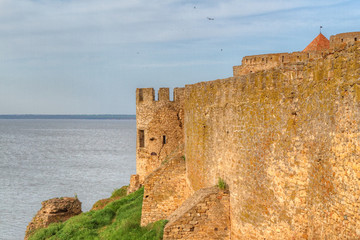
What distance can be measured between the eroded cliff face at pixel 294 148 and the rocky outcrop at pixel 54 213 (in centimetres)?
1397

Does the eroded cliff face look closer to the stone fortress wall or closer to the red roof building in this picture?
the stone fortress wall

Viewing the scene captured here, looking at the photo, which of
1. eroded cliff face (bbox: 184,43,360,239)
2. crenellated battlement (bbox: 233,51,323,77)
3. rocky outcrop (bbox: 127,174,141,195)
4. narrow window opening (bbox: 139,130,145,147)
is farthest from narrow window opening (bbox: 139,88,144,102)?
eroded cliff face (bbox: 184,43,360,239)

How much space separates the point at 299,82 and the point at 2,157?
78.4 metres

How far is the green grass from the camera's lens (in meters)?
14.8

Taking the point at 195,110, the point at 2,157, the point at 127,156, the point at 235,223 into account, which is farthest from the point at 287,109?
the point at 2,157

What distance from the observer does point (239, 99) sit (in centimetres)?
1003

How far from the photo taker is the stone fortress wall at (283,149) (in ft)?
18.9

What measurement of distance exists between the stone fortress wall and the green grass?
8.14 feet

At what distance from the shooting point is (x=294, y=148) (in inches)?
286

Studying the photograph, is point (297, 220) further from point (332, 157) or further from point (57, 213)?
point (57, 213)

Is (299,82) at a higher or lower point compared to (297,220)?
higher

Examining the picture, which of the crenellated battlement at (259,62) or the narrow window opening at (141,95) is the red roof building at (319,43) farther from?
the narrow window opening at (141,95)

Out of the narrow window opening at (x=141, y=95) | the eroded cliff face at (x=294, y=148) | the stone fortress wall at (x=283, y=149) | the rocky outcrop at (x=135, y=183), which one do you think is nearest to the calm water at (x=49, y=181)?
the rocky outcrop at (x=135, y=183)

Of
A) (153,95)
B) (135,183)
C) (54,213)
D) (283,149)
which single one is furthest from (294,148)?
(54,213)
